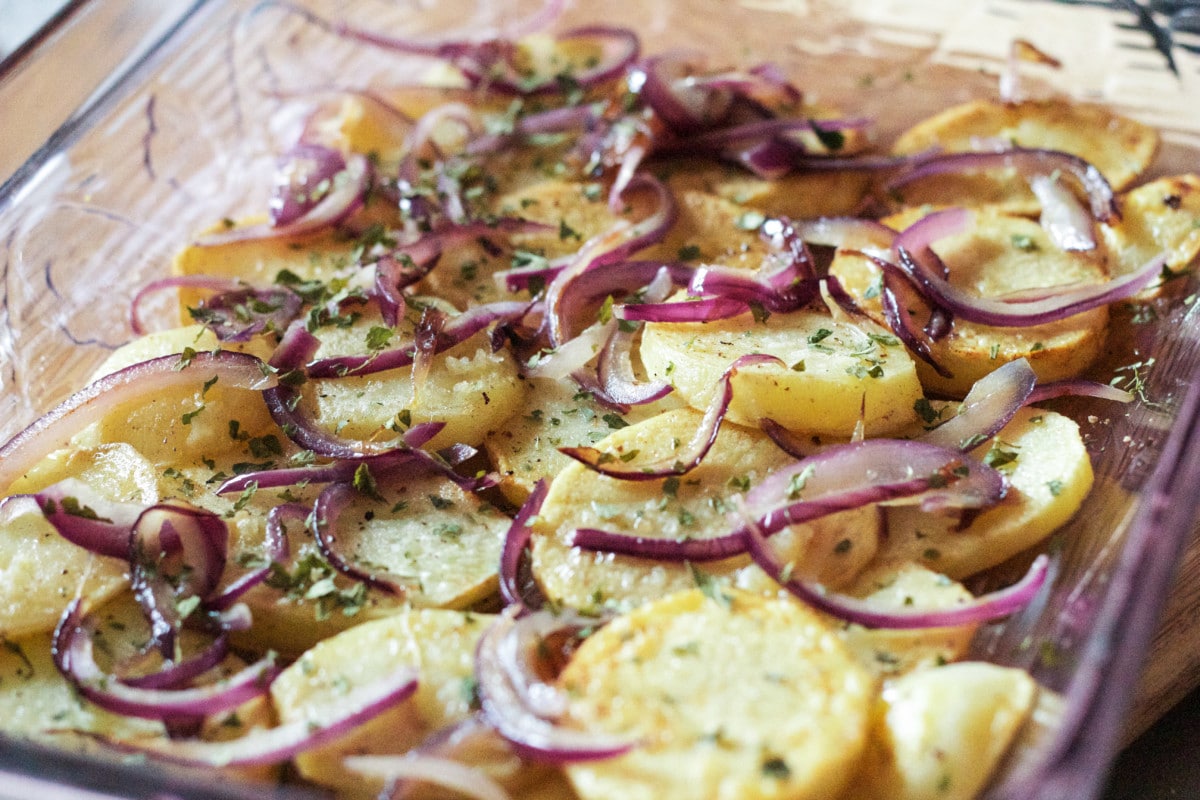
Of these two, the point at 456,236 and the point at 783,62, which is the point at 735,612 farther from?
the point at 783,62

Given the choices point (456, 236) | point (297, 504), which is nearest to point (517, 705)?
→ point (297, 504)

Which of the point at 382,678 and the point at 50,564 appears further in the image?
the point at 50,564

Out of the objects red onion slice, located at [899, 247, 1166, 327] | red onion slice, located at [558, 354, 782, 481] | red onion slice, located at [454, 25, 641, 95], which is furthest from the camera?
red onion slice, located at [454, 25, 641, 95]

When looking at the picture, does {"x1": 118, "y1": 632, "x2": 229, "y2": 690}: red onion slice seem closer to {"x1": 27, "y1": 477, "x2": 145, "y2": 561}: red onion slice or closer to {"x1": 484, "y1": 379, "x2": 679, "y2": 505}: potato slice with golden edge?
{"x1": 27, "y1": 477, "x2": 145, "y2": 561}: red onion slice

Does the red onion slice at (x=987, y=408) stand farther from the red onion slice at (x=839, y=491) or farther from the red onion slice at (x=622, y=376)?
the red onion slice at (x=622, y=376)

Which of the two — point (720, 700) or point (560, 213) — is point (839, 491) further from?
point (560, 213)

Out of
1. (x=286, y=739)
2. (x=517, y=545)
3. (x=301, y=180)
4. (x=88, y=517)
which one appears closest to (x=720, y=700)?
(x=517, y=545)

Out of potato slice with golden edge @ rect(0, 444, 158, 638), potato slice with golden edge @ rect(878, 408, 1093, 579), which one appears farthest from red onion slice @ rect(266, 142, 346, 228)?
potato slice with golden edge @ rect(878, 408, 1093, 579)
